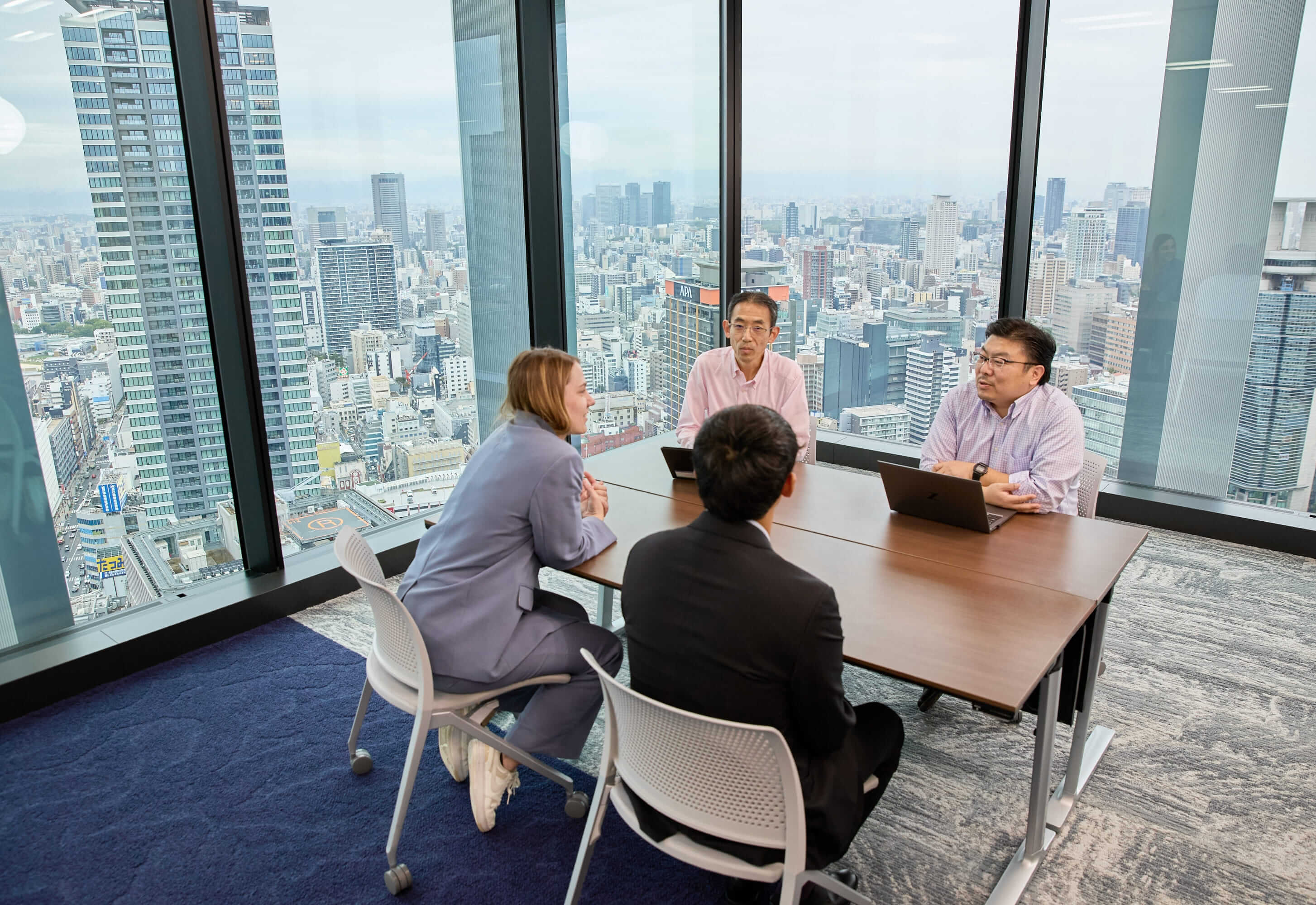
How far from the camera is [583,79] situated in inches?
205

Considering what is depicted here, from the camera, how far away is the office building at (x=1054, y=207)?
4906 millimetres

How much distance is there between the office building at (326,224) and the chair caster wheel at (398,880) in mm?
2847

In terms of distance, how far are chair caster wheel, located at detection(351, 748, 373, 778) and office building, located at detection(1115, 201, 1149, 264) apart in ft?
14.7

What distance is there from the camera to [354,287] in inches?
169

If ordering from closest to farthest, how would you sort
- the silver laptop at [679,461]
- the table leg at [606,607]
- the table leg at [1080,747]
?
the table leg at [1080,747]
the silver laptop at [679,461]
the table leg at [606,607]

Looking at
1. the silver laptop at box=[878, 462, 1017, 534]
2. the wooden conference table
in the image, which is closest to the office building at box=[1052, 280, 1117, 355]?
the wooden conference table

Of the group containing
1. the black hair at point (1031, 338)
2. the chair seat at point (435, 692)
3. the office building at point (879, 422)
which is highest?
the black hair at point (1031, 338)

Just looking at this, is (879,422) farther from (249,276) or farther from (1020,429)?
(249,276)

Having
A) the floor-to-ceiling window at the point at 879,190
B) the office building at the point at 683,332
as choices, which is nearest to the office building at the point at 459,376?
the office building at the point at 683,332

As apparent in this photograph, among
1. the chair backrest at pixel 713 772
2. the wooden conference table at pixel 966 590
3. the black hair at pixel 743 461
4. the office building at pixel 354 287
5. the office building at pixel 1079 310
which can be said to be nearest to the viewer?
the chair backrest at pixel 713 772

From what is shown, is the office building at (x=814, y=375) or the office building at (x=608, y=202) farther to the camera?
the office building at (x=814, y=375)

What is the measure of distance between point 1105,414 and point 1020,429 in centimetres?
238

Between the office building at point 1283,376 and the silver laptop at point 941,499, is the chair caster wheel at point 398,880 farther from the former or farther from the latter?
the office building at point 1283,376

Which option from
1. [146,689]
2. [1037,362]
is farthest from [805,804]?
[146,689]
